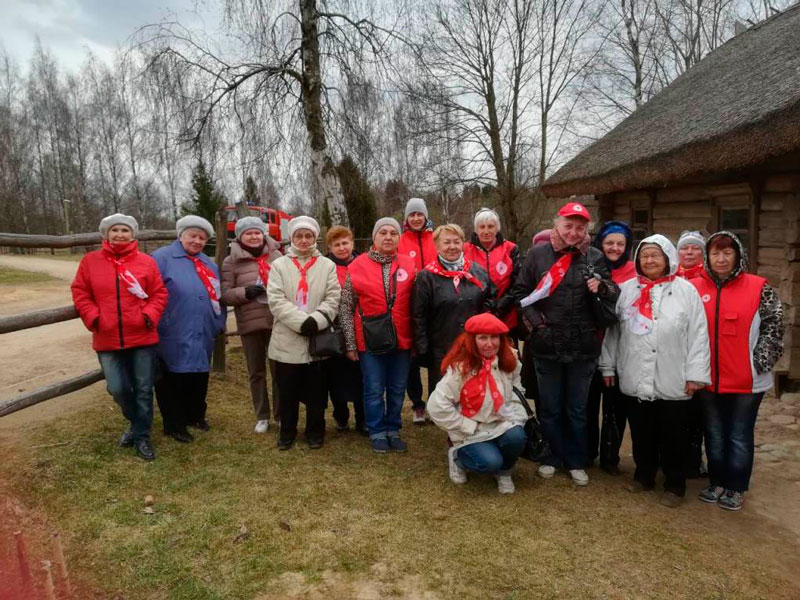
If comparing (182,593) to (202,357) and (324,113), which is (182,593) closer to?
(202,357)

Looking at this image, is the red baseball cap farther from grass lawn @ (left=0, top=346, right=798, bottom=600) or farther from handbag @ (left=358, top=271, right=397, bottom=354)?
grass lawn @ (left=0, top=346, right=798, bottom=600)

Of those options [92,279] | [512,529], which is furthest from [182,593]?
[92,279]

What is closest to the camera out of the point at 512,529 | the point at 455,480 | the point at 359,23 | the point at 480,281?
the point at 512,529

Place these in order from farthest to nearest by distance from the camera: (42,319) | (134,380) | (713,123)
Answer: (713,123) → (42,319) → (134,380)

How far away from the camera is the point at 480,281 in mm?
3863

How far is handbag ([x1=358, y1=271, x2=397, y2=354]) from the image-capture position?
380 centimetres

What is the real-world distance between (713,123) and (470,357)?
456cm

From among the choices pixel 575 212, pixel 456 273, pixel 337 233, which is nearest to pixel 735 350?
pixel 575 212

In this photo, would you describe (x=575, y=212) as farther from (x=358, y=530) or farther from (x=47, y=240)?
(x=47, y=240)

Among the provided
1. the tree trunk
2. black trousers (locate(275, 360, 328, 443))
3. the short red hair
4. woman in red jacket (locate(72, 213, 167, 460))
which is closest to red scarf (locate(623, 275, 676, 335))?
the short red hair

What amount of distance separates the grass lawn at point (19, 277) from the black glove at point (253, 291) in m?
11.6

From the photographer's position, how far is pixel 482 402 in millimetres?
3363

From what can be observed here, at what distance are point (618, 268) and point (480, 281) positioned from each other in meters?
0.95

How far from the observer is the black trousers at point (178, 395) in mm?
4031
